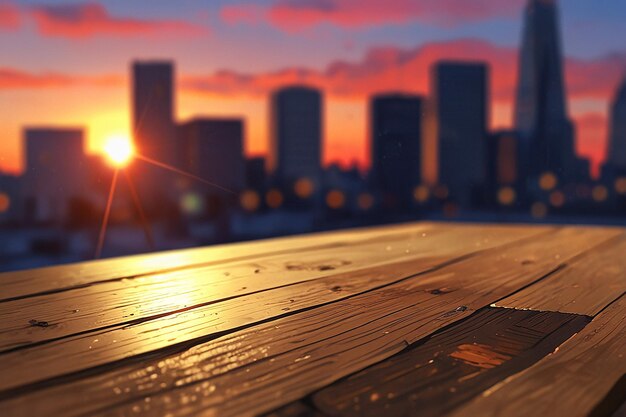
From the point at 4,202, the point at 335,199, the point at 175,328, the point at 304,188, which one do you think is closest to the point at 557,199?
the point at 335,199

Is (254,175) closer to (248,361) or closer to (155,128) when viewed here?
(155,128)

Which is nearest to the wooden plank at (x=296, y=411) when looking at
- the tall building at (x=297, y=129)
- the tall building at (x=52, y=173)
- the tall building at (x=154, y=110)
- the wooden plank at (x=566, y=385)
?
the wooden plank at (x=566, y=385)

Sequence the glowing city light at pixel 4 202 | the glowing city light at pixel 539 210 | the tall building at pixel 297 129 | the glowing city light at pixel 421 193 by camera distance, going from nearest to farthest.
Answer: the glowing city light at pixel 539 210 < the glowing city light at pixel 4 202 < the glowing city light at pixel 421 193 < the tall building at pixel 297 129

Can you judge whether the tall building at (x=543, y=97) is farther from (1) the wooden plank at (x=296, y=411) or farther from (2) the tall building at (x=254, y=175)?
(1) the wooden plank at (x=296, y=411)

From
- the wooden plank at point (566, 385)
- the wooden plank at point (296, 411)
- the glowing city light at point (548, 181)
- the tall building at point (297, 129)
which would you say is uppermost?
the tall building at point (297, 129)

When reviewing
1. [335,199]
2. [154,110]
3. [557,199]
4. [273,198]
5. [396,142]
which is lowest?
[557,199]

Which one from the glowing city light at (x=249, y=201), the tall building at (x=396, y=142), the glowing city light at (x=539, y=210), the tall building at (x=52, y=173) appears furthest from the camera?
the tall building at (x=396, y=142)

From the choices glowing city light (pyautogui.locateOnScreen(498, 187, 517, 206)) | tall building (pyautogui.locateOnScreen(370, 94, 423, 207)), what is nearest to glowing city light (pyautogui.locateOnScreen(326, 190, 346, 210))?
tall building (pyautogui.locateOnScreen(370, 94, 423, 207))
